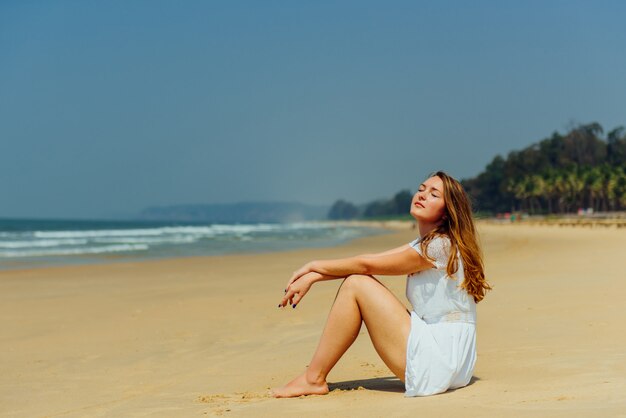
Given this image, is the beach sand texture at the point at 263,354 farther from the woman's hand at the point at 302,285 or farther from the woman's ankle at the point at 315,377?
the woman's hand at the point at 302,285

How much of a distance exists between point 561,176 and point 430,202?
91381 millimetres

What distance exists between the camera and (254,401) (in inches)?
182

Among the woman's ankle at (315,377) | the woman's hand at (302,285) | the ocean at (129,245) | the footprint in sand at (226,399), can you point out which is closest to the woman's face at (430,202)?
the woman's hand at (302,285)

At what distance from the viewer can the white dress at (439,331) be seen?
4.32m

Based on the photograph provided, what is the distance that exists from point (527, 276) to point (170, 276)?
7974 millimetres

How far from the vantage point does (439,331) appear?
4426 mm

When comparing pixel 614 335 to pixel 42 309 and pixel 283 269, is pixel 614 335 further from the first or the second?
pixel 283 269

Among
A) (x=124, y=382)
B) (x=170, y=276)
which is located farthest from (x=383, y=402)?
(x=170, y=276)

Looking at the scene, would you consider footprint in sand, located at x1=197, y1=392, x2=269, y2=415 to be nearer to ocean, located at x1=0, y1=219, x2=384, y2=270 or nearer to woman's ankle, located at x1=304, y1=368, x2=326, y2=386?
woman's ankle, located at x1=304, y1=368, x2=326, y2=386

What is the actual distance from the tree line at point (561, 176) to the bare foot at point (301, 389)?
271 feet

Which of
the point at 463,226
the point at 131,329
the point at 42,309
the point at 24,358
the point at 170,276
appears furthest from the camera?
the point at 170,276

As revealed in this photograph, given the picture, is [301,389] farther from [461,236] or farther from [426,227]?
[461,236]

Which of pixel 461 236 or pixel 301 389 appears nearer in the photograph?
pixel 461 236

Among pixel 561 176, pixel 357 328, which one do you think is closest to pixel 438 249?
pixel 357 328
